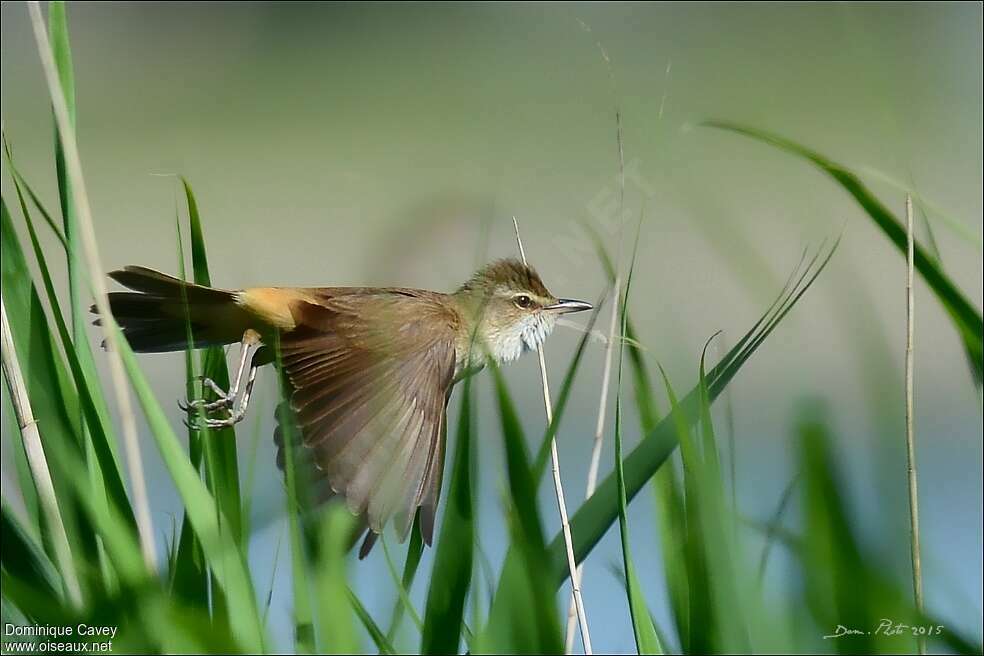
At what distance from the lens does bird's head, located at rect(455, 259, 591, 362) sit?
8.41ft

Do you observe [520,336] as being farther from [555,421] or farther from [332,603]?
[332,603]

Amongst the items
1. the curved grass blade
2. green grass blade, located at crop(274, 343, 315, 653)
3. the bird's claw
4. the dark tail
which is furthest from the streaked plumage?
green grass blade, located at crop(274, 343, 315, 653)

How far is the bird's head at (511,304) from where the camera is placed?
2.56 m

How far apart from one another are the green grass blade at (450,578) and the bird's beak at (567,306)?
1.56 m

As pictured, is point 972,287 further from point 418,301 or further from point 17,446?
point 17,446

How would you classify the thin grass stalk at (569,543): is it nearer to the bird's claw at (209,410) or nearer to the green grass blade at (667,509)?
the green grass blade at (667,509)

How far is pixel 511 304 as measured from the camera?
2.68 metres

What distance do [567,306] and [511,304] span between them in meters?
0.17

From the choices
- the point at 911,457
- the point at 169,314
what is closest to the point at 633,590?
the point at 911,457

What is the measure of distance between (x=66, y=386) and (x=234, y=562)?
0.39m

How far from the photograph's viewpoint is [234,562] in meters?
1.16

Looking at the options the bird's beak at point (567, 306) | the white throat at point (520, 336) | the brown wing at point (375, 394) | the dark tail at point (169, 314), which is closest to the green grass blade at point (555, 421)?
the brown wing at point (375, 394)

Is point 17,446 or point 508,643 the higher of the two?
point 17,446

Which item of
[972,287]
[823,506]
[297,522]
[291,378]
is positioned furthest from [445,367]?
[972,287]
